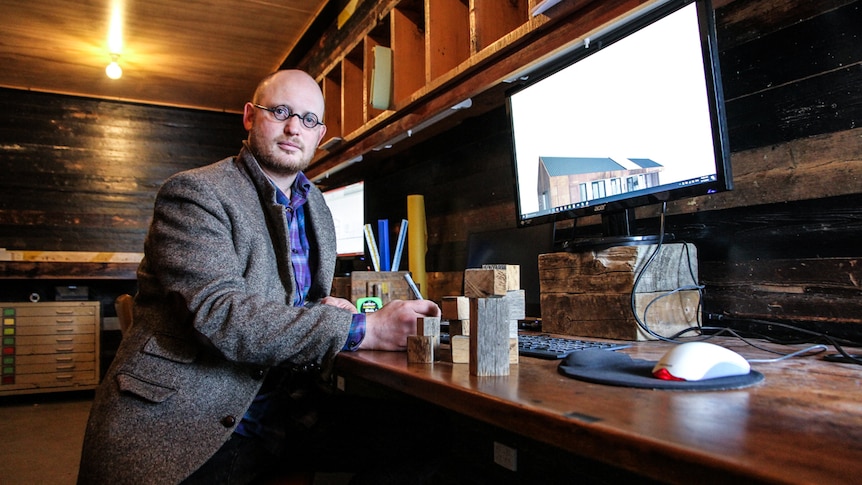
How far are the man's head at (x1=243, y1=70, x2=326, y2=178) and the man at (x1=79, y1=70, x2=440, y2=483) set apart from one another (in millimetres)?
69

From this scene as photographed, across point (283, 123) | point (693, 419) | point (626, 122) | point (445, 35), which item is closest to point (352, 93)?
point (445, 35)

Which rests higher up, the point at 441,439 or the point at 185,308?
the point at 185,308

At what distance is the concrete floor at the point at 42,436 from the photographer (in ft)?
8.63

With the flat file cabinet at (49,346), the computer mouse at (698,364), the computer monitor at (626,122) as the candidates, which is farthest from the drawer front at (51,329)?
the computer mouse at (698,364)

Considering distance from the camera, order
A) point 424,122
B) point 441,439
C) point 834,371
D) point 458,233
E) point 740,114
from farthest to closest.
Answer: point 458,233, point 424,122, point 441,439, point 740,114, point 834,371

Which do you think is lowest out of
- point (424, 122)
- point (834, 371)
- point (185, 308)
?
point (834, 371)

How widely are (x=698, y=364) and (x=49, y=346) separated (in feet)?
15.8

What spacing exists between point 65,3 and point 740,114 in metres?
3.60

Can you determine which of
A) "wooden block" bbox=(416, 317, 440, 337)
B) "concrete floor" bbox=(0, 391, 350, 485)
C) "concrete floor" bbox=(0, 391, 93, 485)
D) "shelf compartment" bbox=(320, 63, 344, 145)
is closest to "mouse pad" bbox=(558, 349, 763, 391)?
"wooden block" bbox=(416, 317, 440, 337)

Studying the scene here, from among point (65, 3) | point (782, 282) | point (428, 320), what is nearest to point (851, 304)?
point (782, 282)

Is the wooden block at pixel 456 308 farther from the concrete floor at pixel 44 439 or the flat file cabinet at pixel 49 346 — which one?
the flat file cabinet at pixel 49 346

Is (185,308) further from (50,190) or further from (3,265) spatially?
(50,190)

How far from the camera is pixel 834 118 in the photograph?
3.37 feet

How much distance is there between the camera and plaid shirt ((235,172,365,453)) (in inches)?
43.9
